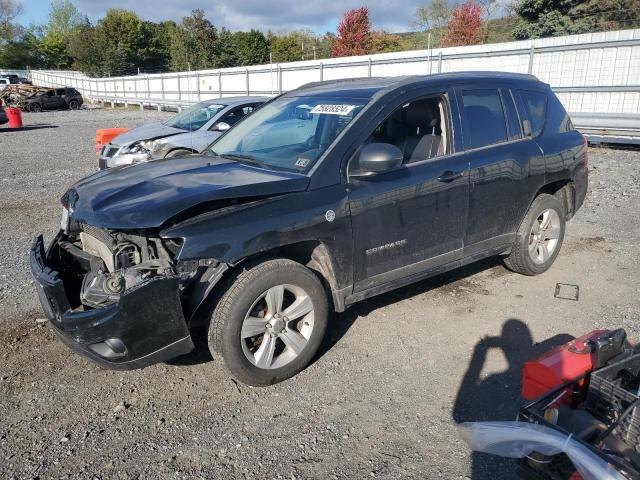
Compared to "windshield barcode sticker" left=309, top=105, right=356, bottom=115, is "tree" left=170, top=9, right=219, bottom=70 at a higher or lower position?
higher

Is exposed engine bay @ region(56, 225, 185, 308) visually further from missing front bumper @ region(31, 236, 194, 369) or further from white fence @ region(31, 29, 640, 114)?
white fence @ region(31, 29, 640, 114)

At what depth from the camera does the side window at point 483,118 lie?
4.30m

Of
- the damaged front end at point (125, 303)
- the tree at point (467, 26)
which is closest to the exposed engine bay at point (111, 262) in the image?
the damaged front end at point (125, 303)

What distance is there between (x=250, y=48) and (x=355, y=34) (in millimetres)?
20286

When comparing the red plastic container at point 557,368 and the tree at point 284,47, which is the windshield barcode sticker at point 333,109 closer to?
the red plastic container at point 557,368

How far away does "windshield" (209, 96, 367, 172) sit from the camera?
148 inches

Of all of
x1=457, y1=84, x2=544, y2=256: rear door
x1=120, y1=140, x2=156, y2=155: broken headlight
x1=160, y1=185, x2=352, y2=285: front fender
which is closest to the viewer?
x1=160, y1=185, x2=352, y2=285: front fender

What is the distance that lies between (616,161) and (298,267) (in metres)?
10.0

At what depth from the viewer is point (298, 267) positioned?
3359 mm

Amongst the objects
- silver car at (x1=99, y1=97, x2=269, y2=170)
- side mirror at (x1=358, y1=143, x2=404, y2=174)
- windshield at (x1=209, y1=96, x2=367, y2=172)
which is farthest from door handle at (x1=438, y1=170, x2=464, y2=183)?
silver car at (x1=99, y1=97, x2=269, y2=170)

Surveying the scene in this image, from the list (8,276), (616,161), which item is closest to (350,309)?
(8,276)

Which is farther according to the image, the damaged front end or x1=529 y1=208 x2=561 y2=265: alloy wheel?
x1=529 y1=208 x2=561 y2=265: alloy wheel

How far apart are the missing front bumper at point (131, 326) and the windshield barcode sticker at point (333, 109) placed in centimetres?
182

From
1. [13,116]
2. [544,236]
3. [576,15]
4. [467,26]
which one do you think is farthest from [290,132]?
[467,26]
